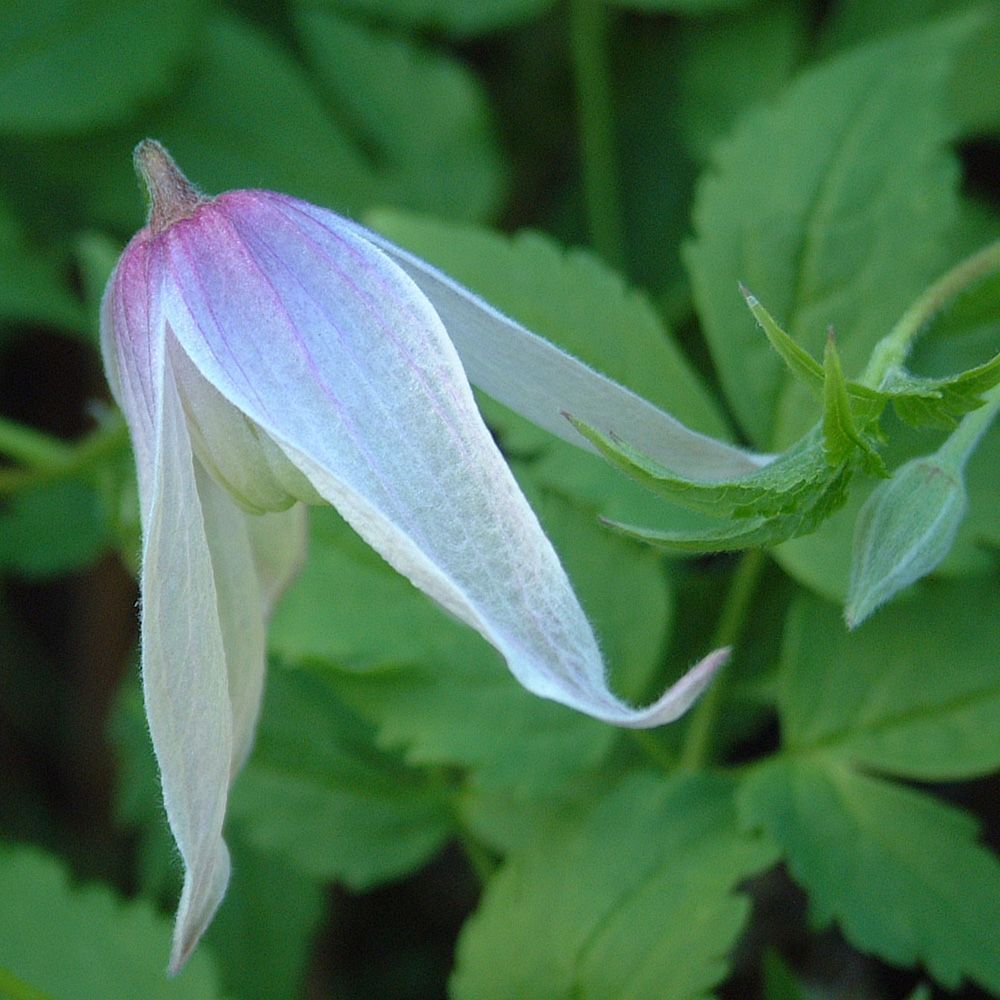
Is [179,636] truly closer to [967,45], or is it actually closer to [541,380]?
[541,380]

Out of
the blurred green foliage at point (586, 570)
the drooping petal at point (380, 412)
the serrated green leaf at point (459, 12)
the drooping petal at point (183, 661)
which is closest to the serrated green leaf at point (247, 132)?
the blurred green foliage at point (586, 570)

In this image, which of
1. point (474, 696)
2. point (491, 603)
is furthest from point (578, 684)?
point (474, 696)

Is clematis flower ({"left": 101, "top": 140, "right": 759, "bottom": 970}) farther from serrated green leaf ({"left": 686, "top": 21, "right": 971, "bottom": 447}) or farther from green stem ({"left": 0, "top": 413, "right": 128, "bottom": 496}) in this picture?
green stem ({"left": 0, "top": 413, "right": 128, "bottom": 496})

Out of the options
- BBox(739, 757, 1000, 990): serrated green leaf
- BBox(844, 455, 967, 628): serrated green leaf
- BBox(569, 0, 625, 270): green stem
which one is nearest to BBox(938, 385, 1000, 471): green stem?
BBox(844, 455, 967, 628): serrated green leaf

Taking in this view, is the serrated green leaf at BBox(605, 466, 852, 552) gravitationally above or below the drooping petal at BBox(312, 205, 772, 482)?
below

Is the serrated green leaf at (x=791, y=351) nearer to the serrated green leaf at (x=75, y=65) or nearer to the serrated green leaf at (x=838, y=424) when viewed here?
the serrated green leaf at (x=838, y=424)
